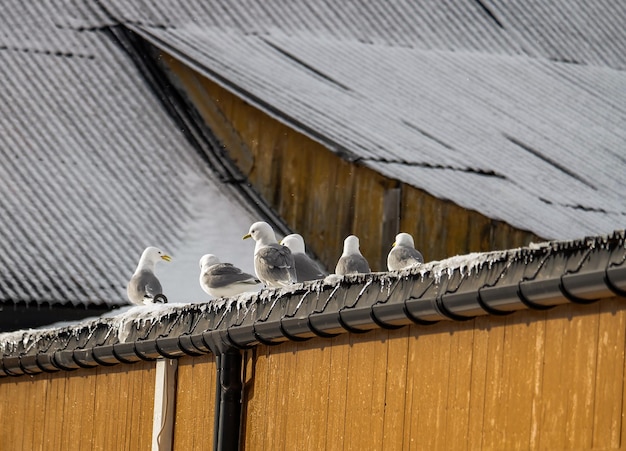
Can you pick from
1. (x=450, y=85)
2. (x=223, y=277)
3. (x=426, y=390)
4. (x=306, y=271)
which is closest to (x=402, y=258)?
(x=306, y=271)

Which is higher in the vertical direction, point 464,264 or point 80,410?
point 464,264

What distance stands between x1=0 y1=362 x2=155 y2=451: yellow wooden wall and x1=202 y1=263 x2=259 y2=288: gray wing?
3.16 ft

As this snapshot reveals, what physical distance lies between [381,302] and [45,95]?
14381mm

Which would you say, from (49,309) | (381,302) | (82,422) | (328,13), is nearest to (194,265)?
(49,309)

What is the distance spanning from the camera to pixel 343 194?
18.6m

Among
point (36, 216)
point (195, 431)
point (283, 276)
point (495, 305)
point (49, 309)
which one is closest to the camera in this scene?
point (495, 305)

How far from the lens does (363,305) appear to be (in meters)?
6.47

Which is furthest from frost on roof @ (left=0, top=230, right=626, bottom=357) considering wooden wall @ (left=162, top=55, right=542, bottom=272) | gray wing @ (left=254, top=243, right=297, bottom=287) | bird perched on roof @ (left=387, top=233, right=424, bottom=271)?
wooden wall @ (left=162, top=55, right=542, bottom=272)

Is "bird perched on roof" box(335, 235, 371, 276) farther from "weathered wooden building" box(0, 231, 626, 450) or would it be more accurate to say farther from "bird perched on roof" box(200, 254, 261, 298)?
"weathered wooden building" box(0, 231, 626, 450)

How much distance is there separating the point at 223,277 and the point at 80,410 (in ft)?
3.88

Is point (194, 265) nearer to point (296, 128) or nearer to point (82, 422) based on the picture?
point (296, 128)

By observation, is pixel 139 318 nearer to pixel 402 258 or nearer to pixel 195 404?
pixel 195 404

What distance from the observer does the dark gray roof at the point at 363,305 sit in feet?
17.0

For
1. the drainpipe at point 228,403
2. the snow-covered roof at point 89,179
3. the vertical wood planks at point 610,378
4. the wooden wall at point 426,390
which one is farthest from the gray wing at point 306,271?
the snow-covered roof at point 89,179
